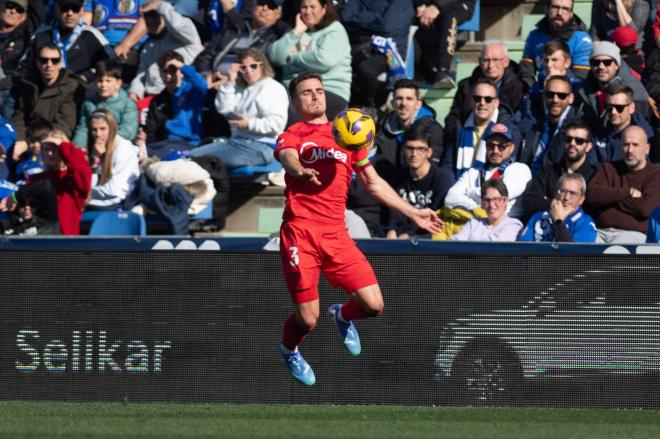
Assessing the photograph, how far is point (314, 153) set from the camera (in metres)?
8.67

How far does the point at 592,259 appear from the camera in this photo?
9445mm

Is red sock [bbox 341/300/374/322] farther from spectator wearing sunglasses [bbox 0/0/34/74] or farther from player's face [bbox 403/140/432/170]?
spectator wearing sunglasses [bbox 0/0/34/74]

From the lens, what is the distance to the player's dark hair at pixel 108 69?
556 inches

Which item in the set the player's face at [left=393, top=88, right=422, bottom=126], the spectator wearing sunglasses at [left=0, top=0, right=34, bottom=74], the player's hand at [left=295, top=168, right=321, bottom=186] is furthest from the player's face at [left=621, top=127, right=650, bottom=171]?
the spectator wearing sunglasses at [left=0, top=0, right=34, bottom=74]

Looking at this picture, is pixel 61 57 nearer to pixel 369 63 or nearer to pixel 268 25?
pixel 268 25

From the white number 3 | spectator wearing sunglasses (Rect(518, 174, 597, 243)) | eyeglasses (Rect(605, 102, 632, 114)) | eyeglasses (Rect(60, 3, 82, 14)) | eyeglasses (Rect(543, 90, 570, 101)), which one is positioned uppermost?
eyeglasses (Rect(60, 3, 82, 14))

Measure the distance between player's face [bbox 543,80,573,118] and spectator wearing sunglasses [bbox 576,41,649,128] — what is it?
8.1 inches

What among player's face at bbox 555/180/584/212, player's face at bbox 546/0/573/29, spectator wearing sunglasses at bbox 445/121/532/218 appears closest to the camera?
player's face at bbox 555/180/584/212

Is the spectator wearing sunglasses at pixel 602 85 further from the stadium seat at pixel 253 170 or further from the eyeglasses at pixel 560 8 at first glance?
the stadium seat at pixel 253 170

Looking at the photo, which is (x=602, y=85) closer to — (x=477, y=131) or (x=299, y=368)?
(x=477, y=131)

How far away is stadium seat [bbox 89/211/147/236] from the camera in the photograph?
11992 mm

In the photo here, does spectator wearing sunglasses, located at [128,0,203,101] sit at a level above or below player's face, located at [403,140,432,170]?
above

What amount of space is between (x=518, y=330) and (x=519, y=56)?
6.11 metres

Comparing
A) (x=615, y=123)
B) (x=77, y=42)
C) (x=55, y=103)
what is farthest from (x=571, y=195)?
(x=77, y=42)
